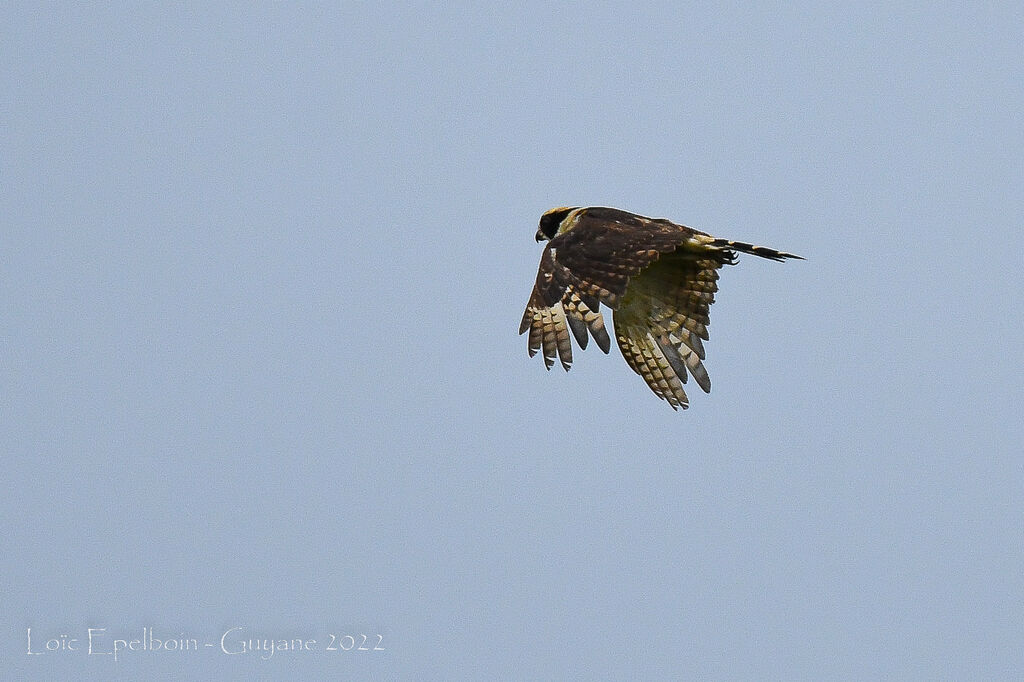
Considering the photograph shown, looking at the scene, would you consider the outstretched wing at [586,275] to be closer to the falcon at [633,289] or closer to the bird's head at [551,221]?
the falcon at [633,289]

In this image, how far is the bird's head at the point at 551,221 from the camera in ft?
59.6

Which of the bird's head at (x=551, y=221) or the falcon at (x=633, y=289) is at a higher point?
the bird's head at (x=551, y=221)

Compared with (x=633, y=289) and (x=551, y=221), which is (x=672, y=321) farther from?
(x=551, y=221)

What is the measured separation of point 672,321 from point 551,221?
4.94 ft

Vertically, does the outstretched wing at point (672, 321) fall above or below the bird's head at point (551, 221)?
below

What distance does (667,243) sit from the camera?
16.8m

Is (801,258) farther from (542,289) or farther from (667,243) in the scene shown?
(542,289)

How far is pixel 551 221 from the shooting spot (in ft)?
60.1

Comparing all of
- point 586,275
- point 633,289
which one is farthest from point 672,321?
point 586,275

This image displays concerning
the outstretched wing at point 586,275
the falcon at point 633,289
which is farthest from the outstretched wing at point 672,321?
the outstretched wing at point 586,275

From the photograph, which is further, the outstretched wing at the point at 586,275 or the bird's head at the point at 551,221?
the bird's head at the point at 551,221

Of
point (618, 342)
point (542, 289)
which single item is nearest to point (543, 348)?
point (542, 289)

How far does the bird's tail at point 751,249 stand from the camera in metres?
16.8

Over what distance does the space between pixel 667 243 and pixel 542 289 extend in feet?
3.76
